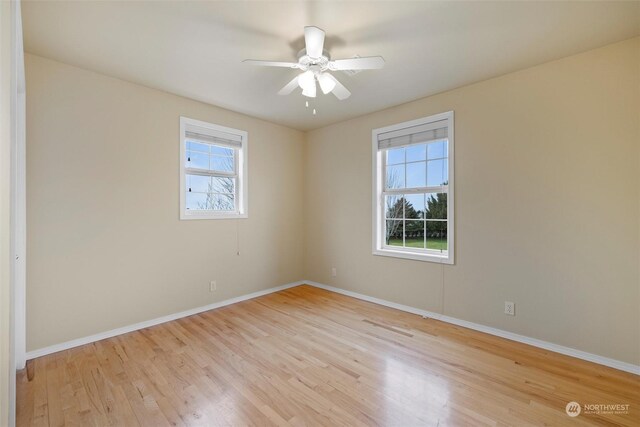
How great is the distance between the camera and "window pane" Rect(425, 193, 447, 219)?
323cm

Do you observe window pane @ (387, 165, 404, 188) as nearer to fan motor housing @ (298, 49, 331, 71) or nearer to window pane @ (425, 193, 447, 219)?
window pane @ (425, 193, 447, 219)

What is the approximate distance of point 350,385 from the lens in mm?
2004

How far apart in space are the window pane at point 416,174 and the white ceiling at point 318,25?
3.07 feet

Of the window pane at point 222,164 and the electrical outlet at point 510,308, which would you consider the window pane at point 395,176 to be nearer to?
the electrical outlet at point 510,308

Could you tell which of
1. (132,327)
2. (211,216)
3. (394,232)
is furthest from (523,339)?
(132,327)

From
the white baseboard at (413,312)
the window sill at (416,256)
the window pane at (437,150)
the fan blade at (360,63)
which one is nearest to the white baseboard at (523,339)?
the white baseboard at (413,312)

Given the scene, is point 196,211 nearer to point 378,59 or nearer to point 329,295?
point 329,295

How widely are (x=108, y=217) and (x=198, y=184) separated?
102cm

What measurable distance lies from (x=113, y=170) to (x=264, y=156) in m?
A: 1.87

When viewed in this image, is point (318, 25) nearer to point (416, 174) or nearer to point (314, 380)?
point (416, 174)

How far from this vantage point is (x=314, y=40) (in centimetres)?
188

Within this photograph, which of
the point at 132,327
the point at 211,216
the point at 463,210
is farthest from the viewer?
the point at 211,216

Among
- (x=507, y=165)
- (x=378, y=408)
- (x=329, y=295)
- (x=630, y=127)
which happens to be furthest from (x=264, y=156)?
(x=630, y=127)

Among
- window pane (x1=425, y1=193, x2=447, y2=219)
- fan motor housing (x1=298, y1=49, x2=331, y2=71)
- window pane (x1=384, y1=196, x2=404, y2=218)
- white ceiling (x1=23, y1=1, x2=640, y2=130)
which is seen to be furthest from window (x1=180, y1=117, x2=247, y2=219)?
window pane (x1=425, y1=193, x2=447, y2=219)
